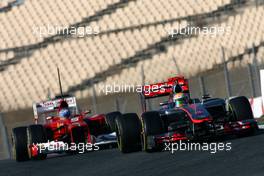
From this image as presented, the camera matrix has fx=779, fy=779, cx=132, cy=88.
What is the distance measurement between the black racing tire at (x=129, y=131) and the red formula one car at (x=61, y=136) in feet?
7.23

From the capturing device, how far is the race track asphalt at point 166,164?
833 cm

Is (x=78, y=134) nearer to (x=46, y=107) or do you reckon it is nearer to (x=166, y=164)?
(x=46, y=107)

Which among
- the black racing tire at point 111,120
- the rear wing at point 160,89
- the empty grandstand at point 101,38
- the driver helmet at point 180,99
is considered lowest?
the black racing tire at point 111,120

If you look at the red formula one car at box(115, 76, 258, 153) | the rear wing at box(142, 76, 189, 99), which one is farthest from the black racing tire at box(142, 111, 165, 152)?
the rear wing at box(142, 76, 189, 99)

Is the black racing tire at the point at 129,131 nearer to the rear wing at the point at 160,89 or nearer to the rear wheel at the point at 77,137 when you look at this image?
the rear wing at the point at 160,89

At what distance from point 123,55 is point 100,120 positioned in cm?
1107

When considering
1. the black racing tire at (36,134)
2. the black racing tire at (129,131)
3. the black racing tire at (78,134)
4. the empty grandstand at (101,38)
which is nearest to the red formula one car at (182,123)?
the black racing tire at (129,131)

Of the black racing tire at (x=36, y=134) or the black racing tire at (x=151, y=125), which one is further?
the black racing tire at (x=36, y=134)

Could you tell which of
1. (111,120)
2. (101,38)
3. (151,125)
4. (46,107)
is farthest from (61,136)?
(101,38)

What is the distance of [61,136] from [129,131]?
121 inches

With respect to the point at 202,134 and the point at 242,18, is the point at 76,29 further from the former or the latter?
the point at 202,134

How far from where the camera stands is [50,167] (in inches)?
480

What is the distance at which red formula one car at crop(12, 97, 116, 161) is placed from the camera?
14.4 meters

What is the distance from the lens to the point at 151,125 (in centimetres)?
1213
